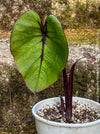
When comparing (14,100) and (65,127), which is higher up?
(65,127)

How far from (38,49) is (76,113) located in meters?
0.45

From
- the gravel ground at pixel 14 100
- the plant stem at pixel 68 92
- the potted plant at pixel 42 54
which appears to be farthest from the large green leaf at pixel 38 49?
the gravel ground at pixel 14 100

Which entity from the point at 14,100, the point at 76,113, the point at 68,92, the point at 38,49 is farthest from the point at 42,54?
the point at 14,100

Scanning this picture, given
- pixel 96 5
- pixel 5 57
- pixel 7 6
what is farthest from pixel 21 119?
pixel 96 5

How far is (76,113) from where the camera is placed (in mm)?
1225

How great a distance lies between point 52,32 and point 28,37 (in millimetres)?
116

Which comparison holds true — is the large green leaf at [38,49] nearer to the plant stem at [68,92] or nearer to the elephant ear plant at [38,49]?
the elephant ear plant at [38,49]

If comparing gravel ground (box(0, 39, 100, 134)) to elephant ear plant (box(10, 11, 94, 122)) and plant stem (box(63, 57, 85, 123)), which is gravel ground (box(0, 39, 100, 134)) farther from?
elephant ear plant (box(10, 11, 94, 122))

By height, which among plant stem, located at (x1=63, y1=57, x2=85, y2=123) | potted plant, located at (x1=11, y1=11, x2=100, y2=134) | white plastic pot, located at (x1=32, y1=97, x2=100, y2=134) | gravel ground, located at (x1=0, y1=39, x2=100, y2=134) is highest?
potted plant, located at (x1=11, y1=11, x2=100, y2=134)

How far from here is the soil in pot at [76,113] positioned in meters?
1.17

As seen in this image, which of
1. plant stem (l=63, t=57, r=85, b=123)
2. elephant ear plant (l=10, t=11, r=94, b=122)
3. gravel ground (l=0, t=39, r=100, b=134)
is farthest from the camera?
gravel ground (l=0, t=39, r=100, b=134)

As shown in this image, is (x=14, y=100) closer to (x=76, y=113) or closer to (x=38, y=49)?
(x=76, y=113)

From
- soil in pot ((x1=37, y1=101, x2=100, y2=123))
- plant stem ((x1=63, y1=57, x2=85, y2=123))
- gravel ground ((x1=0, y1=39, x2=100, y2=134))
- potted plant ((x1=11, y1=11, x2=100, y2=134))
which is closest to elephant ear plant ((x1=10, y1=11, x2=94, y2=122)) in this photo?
potted plant ((x1=11, y1=11, x2=100, y2=134))

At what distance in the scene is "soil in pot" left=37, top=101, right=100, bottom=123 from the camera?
1.17m
